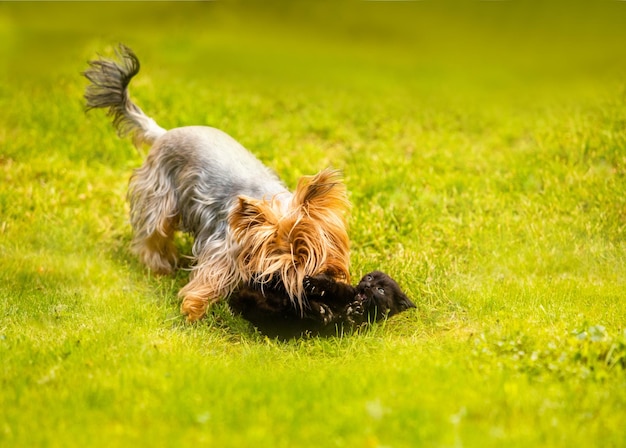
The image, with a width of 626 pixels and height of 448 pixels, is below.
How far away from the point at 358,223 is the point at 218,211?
69.9 inches

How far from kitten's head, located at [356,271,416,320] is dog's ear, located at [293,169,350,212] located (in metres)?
0.70

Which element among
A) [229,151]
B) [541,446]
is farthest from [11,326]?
[541,446]

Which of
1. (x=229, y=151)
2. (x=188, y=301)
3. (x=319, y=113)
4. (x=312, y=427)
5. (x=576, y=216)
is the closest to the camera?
(x=312, y=427)

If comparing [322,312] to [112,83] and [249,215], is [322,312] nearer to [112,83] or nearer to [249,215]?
[249,215]

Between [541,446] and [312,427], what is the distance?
4.00 feet

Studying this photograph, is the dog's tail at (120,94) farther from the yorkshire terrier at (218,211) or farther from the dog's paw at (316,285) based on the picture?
the dog's paw at (316,285)

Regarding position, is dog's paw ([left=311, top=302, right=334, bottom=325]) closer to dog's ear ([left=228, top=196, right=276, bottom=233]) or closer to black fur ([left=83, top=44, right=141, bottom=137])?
dog's ear ([left=228, top=196, right=276, bottom=233])

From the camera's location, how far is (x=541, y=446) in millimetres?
3943

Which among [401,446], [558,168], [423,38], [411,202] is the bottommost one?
[401,446]

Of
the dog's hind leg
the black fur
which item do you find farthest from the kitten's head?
the black fur

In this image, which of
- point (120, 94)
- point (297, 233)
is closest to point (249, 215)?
point (297, 233)

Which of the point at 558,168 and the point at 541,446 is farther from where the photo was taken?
the point at 558,168

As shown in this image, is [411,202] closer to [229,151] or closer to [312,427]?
[229,151]

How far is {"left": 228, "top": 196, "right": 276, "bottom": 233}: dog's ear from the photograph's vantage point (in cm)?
593
